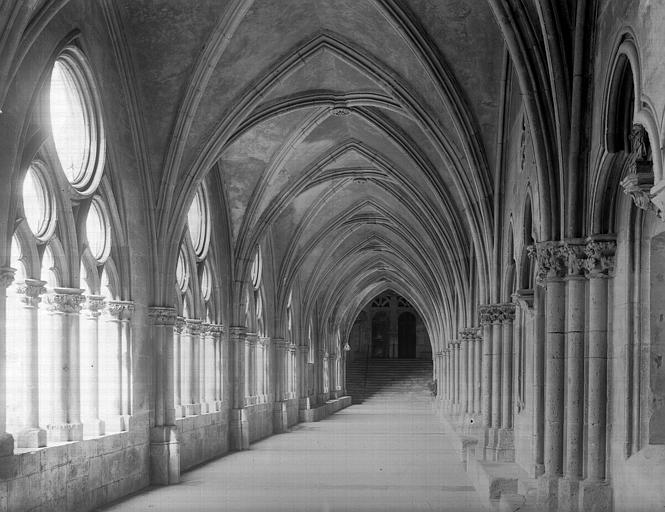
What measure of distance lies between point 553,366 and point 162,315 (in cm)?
804

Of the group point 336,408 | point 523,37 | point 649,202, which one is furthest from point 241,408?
point 336,408

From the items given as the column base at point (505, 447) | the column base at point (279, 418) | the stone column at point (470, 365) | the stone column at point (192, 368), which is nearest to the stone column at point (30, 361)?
the column base at point (505, 447)

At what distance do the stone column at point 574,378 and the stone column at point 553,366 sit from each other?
168 millimetres

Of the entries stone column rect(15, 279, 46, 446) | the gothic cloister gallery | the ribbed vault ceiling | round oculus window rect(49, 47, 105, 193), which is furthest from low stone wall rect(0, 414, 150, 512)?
the ribbed vault ceiling

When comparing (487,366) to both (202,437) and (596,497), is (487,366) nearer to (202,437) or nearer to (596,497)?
(202,437)

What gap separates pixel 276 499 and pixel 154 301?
4416 mm

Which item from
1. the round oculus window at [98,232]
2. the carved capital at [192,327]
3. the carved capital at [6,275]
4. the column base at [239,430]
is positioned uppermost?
the round oculus window at [98,232]

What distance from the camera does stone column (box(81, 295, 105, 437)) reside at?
535 inches

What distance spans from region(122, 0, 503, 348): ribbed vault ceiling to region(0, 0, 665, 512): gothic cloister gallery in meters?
0.05

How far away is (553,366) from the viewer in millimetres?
9672

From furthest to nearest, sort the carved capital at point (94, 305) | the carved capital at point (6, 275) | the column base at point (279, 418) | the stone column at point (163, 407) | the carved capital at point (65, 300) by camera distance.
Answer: the column base at point (279, 418), the stone column at point (163, 407), the carved capital at point (94, 305), the carved capital at point (65, 300), the carved capital at point (6, 275)

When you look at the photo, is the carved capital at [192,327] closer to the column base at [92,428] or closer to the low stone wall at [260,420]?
the low stone wall at [260,420]

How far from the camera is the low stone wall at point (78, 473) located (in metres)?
10.4

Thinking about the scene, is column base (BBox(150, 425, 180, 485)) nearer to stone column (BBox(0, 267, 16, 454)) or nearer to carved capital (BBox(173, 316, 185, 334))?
carved capital (BBox(173, 316, 185, 334))
